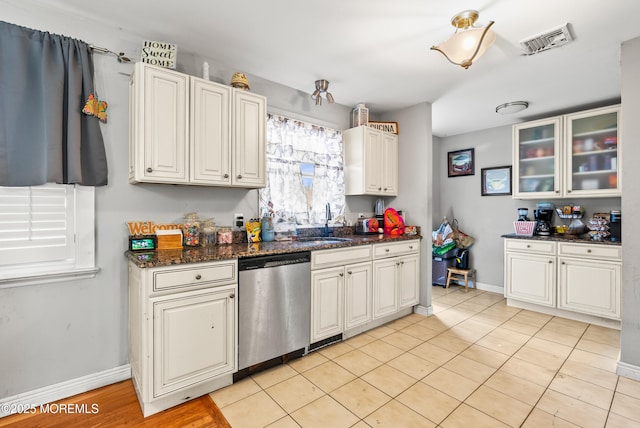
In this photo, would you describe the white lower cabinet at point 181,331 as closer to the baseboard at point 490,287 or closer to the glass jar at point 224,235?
the glass jar at point 224,235

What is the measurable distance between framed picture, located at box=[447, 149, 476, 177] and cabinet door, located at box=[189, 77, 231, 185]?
399cm

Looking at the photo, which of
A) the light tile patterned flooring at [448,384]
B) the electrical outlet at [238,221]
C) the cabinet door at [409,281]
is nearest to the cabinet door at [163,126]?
the electrical outlet at [238,221]

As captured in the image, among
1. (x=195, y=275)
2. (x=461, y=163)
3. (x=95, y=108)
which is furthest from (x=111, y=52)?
(x=461, y=163)

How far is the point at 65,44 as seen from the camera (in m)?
1.90

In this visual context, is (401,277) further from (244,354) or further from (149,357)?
(149,357)

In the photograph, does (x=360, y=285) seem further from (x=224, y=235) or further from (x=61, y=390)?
(x=61, y=390)

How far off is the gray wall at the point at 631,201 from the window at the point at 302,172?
2439 mm

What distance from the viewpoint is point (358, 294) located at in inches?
112

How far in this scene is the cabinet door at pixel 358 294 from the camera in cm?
275

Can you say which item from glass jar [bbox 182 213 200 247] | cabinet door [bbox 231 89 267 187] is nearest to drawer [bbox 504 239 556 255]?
cabinet door [bbox 231 89 267 187]

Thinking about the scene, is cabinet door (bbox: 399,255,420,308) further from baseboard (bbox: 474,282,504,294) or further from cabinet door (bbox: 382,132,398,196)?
baseboard (bbox: 474,282,504,294)

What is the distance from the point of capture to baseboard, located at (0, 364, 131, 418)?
1793 mm

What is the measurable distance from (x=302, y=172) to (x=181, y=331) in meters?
1.92

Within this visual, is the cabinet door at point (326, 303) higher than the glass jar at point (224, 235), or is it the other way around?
the glass jar at point (224, 235)
